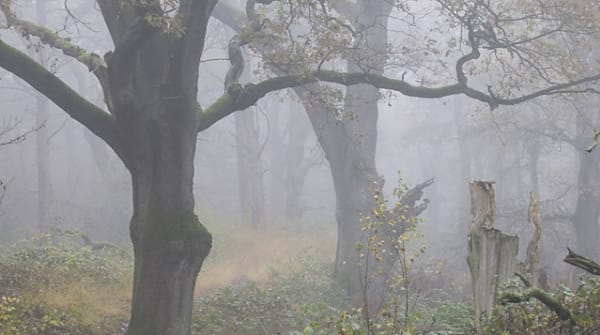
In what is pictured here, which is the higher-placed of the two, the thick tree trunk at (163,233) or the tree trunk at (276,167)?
the tree trunk at (276,167)

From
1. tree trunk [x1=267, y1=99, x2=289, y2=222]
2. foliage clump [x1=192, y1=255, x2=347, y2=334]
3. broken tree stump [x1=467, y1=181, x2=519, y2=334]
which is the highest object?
tree trunk [x1=267, y1=99, x2=289, y2=222]

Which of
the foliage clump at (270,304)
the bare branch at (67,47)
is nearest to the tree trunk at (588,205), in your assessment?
the foliage clump at (270,304)

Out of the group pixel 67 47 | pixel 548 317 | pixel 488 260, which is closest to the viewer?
pixel 548 317

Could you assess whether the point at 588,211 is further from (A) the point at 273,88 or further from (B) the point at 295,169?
(B) the point at 295,169

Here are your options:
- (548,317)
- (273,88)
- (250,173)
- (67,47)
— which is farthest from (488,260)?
(250,173)

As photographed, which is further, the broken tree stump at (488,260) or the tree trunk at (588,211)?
the tree trunk at (588,211)

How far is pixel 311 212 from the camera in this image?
154 ft

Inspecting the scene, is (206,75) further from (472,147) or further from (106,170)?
(472,147)

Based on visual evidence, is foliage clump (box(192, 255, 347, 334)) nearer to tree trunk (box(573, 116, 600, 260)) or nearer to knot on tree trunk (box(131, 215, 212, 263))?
knot on tree trunk (box(131, 215, 212, 263))

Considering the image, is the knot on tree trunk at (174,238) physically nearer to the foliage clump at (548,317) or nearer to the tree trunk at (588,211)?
the foliage clump at (548,317)

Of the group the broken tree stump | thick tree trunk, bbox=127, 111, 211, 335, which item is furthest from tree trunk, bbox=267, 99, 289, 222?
the broken tree stump

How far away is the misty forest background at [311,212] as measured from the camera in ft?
29.3

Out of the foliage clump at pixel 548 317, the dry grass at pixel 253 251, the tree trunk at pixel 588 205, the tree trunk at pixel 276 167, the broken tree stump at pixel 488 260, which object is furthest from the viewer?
the tree trunk at pixel 276 167

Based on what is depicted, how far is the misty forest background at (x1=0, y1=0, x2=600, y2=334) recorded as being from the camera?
893 centimetres
